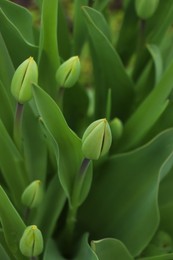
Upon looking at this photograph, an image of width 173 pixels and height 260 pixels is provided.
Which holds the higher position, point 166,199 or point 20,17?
point 20,17

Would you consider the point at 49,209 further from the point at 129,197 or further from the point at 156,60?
the point at 156,60

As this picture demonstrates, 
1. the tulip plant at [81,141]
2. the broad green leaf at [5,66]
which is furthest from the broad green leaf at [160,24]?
the broad green leaf at [5,66]

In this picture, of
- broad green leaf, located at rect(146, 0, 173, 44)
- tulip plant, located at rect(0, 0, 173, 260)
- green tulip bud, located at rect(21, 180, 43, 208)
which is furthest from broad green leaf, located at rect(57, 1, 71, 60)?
green tulip bud, located at rect(21, 180, 43, 208)

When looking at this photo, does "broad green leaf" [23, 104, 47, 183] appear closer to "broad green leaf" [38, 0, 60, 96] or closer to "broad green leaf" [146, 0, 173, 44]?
"broad green leaf" [38, 0, 60, 96]

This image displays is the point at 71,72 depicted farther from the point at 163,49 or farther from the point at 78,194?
Result: the point at 163,49

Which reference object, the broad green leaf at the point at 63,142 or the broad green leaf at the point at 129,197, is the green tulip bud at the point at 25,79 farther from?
the broad green leaf at the point at 129,197

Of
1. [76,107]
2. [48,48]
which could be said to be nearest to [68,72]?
[48,48]

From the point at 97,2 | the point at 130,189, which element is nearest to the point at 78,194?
the point at 130,189
